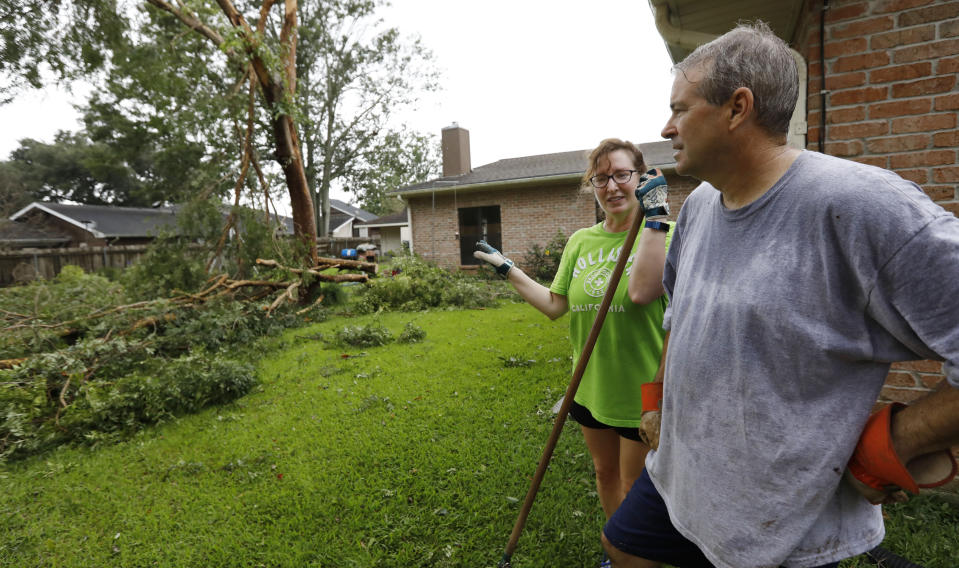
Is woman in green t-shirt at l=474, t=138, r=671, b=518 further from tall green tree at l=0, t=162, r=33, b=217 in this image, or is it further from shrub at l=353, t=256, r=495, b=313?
tall green tree at l=0, t=162, r=33, b=217

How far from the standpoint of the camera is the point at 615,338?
7.23 ft

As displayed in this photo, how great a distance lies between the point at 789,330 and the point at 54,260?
77.9ft

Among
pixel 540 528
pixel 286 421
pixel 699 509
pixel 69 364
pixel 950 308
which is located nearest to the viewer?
pixel 950 308

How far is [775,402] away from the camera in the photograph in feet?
3.60

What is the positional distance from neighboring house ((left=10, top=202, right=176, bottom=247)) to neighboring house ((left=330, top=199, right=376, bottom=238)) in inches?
744

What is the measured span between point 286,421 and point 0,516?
2039 mm

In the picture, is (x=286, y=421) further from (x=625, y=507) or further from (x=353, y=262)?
(x=353, y=262)

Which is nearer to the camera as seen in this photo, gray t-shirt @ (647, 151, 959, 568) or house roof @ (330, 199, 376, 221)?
gray t-shirt @ (647, 151, 959, 568)

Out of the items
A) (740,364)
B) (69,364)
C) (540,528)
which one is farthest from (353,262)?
(740,364)

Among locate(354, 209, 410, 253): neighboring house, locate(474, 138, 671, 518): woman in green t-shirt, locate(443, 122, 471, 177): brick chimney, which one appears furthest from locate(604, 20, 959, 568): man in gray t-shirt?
locate(354, 209, 410, 253): neighboring house

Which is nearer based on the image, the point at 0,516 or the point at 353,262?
the point at 0,516

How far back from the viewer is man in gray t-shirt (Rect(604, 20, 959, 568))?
0.96 m

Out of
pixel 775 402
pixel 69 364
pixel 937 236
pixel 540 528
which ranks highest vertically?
pixel 937 236

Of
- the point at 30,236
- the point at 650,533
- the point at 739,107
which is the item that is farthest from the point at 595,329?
the point at 30,236
